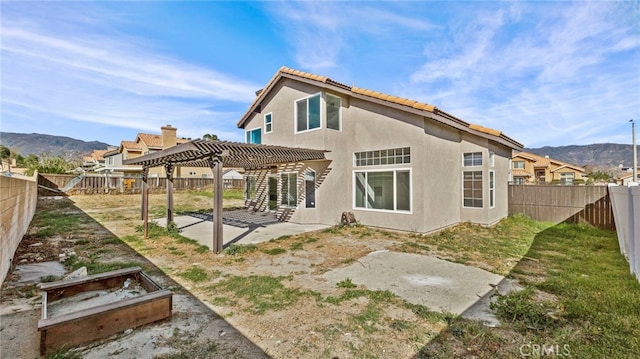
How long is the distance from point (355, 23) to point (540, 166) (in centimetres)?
4497

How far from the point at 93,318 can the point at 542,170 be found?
55158 mm

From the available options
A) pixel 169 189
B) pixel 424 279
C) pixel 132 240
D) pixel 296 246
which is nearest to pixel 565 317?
pixel 424 279

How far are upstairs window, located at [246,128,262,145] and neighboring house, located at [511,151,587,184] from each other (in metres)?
36.5

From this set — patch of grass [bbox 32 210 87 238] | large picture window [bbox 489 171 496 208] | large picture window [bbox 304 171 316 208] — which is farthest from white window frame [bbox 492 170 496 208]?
patch of grass [bbox 32 210 87 238]

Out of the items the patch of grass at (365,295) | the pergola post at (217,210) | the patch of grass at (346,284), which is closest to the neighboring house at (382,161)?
the pergola post at (217,210)

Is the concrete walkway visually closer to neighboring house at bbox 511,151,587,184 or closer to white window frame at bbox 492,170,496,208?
white window frame at bbox 492,170,496,208

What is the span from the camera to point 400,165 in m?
9.60

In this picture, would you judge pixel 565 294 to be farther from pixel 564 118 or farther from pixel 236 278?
pixel 564 118

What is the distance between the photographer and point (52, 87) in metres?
12.6

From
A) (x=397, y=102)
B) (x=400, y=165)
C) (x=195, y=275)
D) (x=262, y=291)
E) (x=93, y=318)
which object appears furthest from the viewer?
(x=400, y=165)

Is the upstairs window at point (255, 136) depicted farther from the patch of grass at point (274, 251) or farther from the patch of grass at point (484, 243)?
the patch of grass at point (484, 243)

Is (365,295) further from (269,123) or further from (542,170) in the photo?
(542,170)

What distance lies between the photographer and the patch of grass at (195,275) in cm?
547

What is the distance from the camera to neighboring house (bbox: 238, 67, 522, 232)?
9.44 meters
